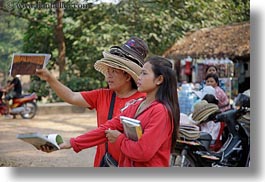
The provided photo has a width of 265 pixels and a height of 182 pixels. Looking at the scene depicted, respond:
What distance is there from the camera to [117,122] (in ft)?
7.43

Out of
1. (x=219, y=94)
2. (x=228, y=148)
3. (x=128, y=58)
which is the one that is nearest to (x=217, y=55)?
(x=219, y=94)

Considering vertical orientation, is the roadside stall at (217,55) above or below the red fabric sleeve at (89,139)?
above

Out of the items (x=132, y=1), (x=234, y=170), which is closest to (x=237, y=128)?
(x=234, y=170)

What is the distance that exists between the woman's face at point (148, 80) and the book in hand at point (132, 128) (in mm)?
160

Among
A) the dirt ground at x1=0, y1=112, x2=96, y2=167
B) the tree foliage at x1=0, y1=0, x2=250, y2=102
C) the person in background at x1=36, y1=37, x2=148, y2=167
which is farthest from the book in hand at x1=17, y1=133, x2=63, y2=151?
the tree foliage at x1=0, y1=0, x2=250, y2=102

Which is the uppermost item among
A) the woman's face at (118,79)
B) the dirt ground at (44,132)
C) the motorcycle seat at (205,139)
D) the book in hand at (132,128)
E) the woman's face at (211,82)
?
the woman's face at (118,79)

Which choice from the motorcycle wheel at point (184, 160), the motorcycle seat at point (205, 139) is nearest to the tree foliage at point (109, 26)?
the motorcycle seat at point (205, 139)

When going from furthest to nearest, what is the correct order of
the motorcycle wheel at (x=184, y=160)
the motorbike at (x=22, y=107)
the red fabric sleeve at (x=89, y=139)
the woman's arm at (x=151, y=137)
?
the motorbike at (x=22, y=107) < the motorcycle wheel at (x=184, y=160) < the red fabric sleeve at (x=89, y=139) < the woman's arm at (x=151, y=137)

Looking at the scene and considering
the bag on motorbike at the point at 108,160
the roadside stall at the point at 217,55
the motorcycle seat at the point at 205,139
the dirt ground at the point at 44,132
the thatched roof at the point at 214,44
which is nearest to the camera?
the bag on motorbike at the point at 108,160

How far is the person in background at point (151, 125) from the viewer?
207cm

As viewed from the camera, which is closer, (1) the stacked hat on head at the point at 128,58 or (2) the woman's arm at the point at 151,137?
(2) the woman's arm at the point at 151,137

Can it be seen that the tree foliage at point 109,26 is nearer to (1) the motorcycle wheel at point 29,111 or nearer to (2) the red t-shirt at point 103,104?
(1) the motorcycle wheel at point 29,111

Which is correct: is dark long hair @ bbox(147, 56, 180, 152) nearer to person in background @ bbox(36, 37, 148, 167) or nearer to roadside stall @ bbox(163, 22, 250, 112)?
person in background @ bbox(36, 37, 148, 167)

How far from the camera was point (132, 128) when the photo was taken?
6.79 feet
